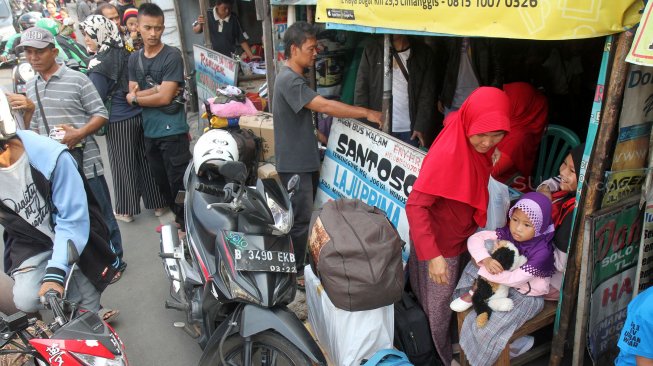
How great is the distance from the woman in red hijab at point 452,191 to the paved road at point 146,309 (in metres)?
1.80

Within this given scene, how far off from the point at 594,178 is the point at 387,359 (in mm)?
1395

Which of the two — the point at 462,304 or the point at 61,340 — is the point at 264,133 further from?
the point at 61,340

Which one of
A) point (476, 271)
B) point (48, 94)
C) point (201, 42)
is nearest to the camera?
point (476, 271)

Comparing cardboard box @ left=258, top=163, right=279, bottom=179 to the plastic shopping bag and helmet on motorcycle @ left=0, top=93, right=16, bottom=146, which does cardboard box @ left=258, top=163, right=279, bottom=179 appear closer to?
the plastic shopping bag

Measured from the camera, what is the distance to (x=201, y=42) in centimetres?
827

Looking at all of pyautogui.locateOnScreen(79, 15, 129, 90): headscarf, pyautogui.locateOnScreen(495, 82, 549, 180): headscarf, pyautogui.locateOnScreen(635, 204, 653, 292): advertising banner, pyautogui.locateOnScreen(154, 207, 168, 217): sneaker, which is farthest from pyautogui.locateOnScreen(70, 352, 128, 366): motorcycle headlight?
pyautogui.locateOnScreen(154, 207, 168, 217): sneaker

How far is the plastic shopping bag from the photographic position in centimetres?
271

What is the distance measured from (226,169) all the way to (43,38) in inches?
80.0

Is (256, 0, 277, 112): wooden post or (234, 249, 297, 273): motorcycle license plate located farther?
(256, 0, 277, 112): wooden post

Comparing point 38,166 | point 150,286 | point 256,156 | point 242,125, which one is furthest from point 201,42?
point 38,166

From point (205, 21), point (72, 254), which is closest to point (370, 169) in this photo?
point (72, 254)

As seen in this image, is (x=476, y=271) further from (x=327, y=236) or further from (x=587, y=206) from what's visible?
(x=327, y=236)

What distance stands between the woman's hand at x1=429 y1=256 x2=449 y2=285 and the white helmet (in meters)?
1.54

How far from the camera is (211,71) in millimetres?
6547
